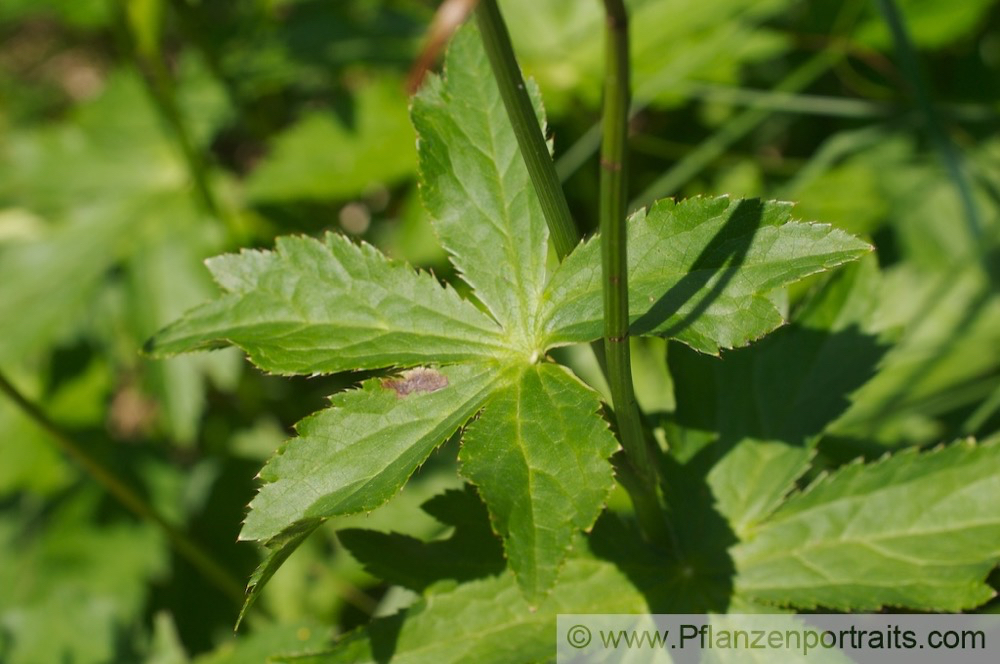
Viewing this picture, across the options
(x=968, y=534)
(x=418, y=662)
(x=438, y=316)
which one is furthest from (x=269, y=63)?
(x=968, y=534)

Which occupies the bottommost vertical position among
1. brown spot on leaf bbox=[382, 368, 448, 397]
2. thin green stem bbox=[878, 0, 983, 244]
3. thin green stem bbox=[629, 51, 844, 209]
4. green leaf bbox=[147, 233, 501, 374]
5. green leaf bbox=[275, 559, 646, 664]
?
green leaf bbox=[275, 559, 646, 664]

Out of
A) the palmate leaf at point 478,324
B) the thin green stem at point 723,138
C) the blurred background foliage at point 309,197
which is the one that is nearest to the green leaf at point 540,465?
the palmate leaf at point 478,324

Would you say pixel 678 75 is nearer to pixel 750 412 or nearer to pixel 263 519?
pixel 750 412

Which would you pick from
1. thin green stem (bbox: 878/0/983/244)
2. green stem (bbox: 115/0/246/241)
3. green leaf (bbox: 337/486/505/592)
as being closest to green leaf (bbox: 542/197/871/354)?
green leaf (bbox: 337/486/505/592)

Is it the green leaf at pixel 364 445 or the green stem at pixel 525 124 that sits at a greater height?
the green stem at pixel 525 124

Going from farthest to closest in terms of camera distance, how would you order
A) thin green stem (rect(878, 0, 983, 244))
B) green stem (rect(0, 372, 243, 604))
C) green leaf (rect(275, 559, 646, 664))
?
thin green stem (rect(878, 0, 983, 244)) → green stem (rect(0, 372, 243, 604)) → green leaf (rect(275, 559, 646, 664))

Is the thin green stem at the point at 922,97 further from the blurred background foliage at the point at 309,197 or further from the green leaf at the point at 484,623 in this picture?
the green leaf at the point at 484,623

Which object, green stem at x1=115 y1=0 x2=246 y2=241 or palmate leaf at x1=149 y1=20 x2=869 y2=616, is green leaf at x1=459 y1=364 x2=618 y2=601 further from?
green stem at x1=115 y1=0 x2=246 y2=241

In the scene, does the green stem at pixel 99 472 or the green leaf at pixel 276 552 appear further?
the green stem at pixel 99 472
